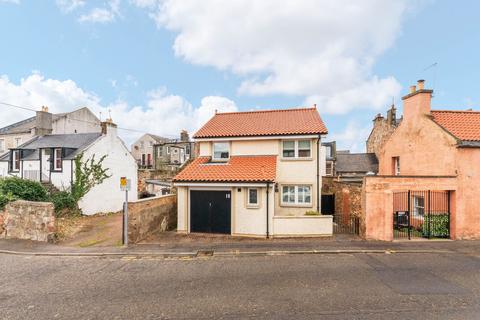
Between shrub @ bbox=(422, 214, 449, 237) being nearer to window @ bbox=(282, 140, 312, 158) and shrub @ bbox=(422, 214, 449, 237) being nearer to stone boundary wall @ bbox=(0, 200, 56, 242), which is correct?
window @ bbox=(282, 140, 312, 158)

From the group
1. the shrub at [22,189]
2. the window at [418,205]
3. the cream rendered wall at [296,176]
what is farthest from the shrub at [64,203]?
the window at [418,205]

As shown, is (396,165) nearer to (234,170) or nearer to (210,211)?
(234,170)

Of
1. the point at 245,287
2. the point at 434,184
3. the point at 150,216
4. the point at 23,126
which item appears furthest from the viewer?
the point at 23,126

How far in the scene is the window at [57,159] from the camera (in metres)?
19.1

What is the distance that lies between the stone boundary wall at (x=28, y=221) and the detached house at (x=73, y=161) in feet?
19.7

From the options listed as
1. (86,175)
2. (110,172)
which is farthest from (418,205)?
(86,175)

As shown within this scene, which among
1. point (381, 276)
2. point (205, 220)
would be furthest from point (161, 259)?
point (381, 276)

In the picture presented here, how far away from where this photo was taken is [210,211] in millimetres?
13789

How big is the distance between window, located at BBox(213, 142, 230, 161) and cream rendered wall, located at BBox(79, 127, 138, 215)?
10.9 m

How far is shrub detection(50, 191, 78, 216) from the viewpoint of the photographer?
16.9 m

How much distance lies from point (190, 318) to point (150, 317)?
102 cm

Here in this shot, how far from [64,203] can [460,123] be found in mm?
27259

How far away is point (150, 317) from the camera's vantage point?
5.81 m

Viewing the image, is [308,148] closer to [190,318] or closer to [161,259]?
[161,259]
